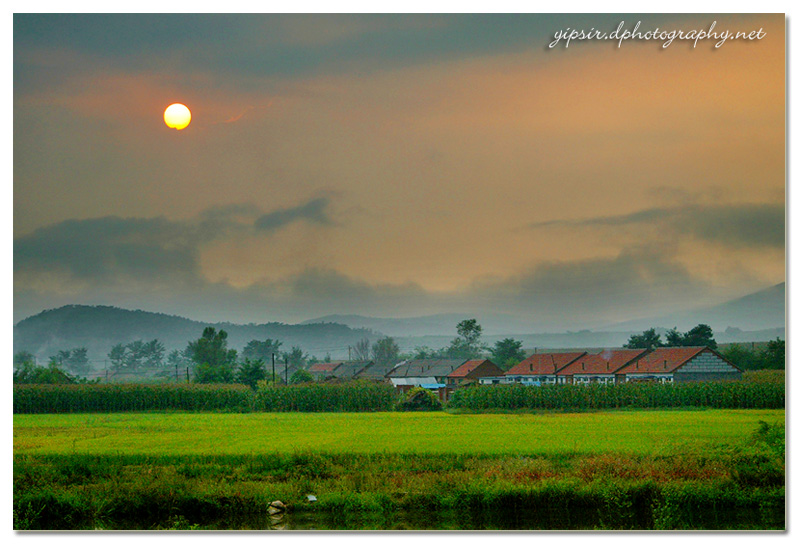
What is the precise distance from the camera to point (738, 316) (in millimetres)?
8625

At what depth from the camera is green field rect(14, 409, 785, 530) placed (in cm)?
781

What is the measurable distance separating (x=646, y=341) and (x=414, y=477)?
3502mm

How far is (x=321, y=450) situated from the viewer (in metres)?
9.23

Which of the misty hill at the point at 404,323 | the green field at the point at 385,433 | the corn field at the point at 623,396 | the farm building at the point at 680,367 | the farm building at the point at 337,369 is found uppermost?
the misty hill at the point at 404,323

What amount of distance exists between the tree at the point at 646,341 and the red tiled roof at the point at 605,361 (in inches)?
7.3

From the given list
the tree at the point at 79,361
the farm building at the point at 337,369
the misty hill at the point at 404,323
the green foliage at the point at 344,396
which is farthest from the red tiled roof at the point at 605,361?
the tree at the point at 79,361

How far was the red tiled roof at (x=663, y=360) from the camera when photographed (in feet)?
31.8

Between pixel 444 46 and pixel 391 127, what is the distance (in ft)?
3.77

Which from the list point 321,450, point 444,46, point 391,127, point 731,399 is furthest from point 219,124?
point 731,399

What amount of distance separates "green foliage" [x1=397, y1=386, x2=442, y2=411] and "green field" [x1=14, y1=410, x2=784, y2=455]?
113cm

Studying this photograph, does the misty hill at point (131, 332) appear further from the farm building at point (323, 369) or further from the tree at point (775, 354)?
the tree at point (775, 354)

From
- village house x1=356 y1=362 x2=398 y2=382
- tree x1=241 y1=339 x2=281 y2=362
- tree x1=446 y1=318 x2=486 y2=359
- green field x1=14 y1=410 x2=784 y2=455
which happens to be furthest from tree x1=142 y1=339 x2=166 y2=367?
tree x1=446 y1=318 x2=486 y2=359

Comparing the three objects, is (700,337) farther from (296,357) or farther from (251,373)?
(251,373)

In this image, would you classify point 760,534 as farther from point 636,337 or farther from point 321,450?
point 321,450
